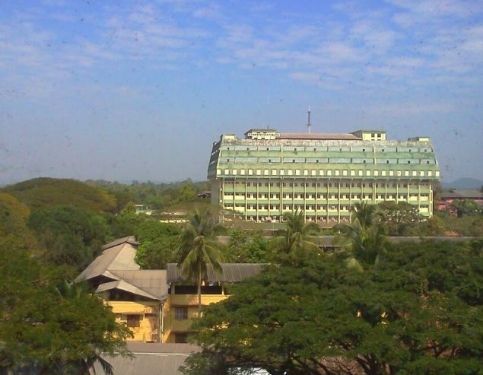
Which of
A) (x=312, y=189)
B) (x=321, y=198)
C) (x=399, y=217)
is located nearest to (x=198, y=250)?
(x=399, y=217)

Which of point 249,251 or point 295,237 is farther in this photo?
point 249,251

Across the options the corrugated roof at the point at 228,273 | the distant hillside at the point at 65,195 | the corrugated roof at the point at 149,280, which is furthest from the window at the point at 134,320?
the distant hillside at the point at 65,195

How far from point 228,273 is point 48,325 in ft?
60.7

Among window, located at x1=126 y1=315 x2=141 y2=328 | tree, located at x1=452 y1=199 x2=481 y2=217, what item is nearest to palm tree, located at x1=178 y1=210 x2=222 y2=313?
window, located at x1=126 y1=315 x2=141 y2=328

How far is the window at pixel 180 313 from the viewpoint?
3481 centimetres

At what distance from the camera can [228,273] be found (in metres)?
36.2

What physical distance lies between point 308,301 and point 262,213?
82701mm

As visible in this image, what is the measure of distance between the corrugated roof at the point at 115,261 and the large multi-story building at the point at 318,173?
41.0 meters

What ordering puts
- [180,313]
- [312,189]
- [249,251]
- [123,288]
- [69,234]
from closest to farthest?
1. [123,288]
2. [180,313]
3. [249,251]
4. [69,234]
5. [312,189]

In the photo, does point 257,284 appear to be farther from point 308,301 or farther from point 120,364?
point 120,364

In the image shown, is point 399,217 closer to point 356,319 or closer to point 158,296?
point 158,296

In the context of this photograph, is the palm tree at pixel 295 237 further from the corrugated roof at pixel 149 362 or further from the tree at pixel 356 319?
the tree at pixel 356 319

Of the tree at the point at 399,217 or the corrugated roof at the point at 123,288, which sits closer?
the corrugated roof at the point at 123,288

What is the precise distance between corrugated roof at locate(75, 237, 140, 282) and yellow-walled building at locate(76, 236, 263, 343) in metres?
1.50
